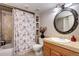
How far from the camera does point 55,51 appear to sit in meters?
1.08

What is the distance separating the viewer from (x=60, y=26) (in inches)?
45.2

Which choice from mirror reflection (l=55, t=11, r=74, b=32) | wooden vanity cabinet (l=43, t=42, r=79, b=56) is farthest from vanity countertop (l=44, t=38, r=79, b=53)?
mirror reflection (l=55, t=11, r=74, b=32)

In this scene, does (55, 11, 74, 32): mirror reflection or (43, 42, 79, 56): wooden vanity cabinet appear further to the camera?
(55, 11, 74, 32): mirror reflection

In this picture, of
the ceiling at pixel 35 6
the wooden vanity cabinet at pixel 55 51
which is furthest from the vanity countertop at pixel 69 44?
the ceiling at pixel 35 6

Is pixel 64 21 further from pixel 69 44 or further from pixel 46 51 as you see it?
pixel 46 51

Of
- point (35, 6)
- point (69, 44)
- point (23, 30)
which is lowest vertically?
point (69, 44)

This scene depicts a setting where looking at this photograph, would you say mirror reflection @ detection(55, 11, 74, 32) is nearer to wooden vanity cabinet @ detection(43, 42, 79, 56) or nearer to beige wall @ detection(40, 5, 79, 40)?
beige wall @ detection(40, 5, 79, 40)

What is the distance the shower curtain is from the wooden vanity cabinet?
19cm

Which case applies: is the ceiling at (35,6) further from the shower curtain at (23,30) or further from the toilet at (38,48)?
the toilet at (38,48)

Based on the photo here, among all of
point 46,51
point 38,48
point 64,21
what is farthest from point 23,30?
point 64,21

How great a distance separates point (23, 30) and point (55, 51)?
50 cm

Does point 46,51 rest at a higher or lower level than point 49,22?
lower

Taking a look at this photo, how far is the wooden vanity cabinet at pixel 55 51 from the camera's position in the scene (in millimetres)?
990

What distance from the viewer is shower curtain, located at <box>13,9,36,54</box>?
1.12 metres
